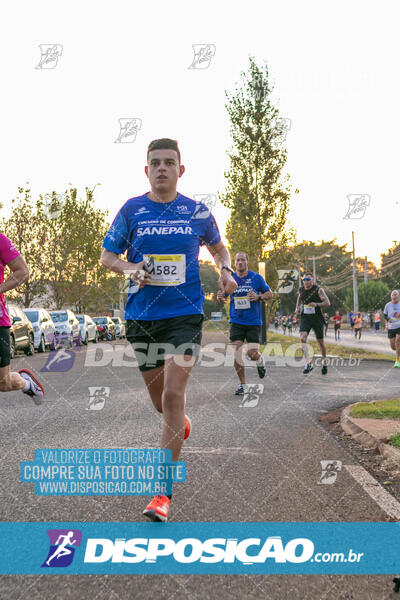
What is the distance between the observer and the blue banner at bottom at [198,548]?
301 centimetres

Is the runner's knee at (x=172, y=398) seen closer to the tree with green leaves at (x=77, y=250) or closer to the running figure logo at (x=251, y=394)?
the running figure logo at (x=251, y=394)

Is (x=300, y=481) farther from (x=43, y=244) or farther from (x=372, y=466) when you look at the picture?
(x=43, y=244)

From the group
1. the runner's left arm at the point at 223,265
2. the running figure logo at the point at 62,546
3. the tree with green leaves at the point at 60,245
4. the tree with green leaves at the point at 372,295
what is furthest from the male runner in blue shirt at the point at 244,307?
the tree with green leaves at the point at 372,295

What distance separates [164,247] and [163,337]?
0.55 meters

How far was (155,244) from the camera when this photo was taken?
13.3ft

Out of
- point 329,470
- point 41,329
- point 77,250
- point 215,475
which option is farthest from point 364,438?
point 77,250

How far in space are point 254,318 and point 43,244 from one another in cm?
3108

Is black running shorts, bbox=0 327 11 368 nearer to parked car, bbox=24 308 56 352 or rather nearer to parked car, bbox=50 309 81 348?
parked car, bbox=24 308 56 352

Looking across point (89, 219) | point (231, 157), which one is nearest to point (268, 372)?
point (231, 157)

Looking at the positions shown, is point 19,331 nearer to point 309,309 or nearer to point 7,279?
point 309,309

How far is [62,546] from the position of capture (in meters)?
3.22

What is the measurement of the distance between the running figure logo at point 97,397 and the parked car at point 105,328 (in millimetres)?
Answer: 28805

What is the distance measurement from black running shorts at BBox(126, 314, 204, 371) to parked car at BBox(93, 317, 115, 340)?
3586 centimetres

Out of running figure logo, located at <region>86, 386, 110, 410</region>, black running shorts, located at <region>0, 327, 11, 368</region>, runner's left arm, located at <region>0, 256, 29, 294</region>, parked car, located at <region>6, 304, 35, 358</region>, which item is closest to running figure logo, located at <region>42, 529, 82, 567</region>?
A: black running shorts, located at <region>0, 327, 11, 368</region>
